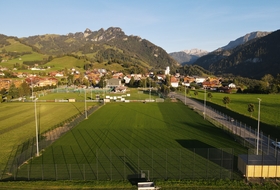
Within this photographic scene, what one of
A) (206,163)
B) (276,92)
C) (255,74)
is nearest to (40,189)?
(206,163)

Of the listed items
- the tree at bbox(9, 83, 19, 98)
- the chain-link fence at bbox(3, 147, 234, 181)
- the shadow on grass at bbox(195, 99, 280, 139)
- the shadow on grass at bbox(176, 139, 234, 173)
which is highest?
the tree at bbox(9, 83, 19, 98)

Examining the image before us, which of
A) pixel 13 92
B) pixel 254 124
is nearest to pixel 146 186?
pixel 254 124

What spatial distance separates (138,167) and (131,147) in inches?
216

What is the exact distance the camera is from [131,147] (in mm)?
23750

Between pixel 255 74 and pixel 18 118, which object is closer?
pixel 18 118

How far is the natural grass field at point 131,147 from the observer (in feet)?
59.4

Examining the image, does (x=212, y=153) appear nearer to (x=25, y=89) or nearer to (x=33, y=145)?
(x=33, y=145)

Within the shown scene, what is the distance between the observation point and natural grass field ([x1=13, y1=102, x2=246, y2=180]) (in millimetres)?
18116

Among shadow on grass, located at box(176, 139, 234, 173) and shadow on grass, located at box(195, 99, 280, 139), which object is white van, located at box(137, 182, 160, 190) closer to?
shadow on grass, located at box(176, 139, 234, 173)

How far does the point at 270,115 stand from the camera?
40125 mm

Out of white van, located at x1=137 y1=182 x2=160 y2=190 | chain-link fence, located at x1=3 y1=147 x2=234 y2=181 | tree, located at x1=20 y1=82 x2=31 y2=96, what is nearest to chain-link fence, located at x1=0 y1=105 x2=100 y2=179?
chain-link fence, located at x1=3 y1=147 x2=234 y2=181

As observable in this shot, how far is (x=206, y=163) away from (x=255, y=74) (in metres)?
185

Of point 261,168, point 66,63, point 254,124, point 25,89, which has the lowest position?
point 254,124

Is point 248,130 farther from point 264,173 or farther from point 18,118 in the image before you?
point 18,118
